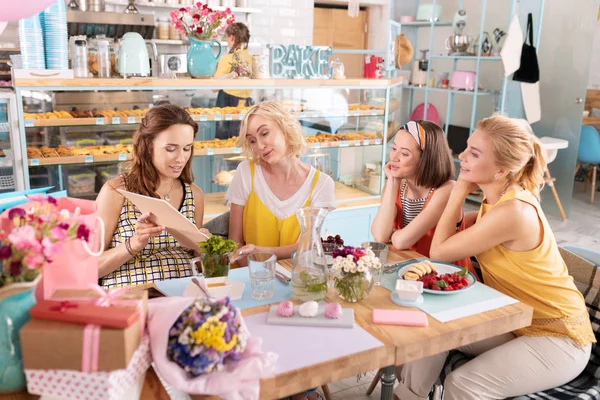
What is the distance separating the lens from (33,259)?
1.16 m

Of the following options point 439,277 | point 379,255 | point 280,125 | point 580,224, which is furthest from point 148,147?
point 580,224

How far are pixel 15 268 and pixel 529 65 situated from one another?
638 centimetres

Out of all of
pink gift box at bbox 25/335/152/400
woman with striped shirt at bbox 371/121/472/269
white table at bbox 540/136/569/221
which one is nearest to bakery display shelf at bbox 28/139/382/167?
woman with striped shirt at bbox 371/121/472/269

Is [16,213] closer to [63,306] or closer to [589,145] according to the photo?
[63,306]

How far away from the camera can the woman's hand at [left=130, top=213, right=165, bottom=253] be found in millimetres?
2039

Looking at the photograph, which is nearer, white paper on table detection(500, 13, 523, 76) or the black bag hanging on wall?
white paper on table detection(500, 13, 523, 76)

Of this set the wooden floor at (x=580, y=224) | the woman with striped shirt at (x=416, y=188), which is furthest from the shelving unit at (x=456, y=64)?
the woman with striped shirt at (x=416, y=188)

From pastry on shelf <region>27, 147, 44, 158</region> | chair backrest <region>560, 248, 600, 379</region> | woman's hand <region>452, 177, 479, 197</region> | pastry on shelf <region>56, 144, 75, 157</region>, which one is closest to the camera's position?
chair backrest <region>560, 248, 600, 379</region>

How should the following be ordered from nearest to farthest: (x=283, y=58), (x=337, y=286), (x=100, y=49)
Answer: (x=337, y=286) → (x=100, y=49) → (x=283, y=58)

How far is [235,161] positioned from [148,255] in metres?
1.88

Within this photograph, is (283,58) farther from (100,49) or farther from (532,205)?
(532,205)

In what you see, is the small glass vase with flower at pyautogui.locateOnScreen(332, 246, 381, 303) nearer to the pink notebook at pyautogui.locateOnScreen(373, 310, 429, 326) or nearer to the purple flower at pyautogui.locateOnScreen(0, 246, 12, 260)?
the pink notebook at pyautogui.locateOnScreen(373, 310, 429, 326)

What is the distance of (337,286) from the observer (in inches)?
68.4

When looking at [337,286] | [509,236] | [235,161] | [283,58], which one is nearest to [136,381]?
[337,286]
